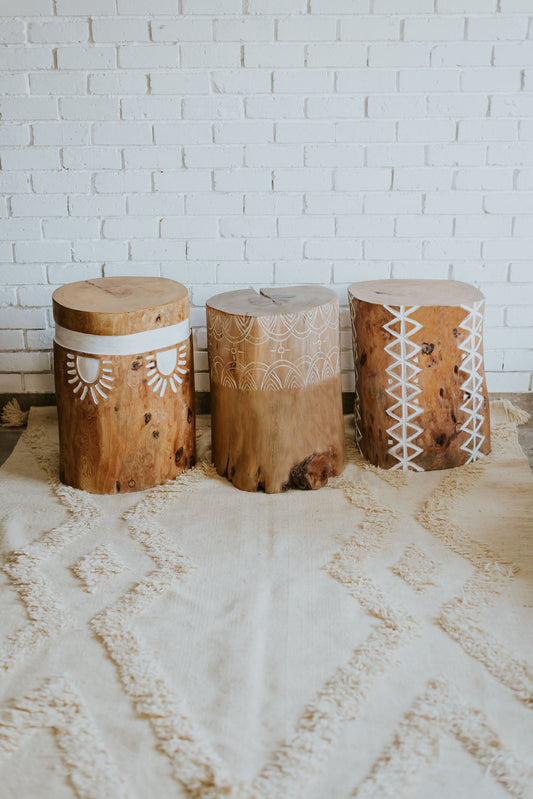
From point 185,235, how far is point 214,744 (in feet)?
6.06

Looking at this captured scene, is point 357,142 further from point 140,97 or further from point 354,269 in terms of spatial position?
point 140,97

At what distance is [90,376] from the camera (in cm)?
230

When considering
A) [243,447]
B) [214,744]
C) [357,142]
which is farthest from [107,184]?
[214,744]

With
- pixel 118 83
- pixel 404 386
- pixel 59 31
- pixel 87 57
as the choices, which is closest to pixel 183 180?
pixel 118 83

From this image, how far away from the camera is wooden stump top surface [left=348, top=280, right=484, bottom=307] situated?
8.04ft

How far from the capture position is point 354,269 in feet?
9.38

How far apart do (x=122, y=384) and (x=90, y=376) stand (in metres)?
0.10

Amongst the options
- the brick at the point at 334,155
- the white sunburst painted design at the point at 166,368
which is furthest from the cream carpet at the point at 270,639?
the brick at the point at 334,155

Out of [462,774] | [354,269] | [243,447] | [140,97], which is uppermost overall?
[140,97]

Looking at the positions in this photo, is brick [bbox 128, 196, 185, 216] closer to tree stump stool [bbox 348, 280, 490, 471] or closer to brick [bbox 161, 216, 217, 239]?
brick [bbox 161, 216, 217, 239]

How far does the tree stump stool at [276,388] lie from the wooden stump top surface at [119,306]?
142 mm

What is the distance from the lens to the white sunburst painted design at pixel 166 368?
7.68 ft

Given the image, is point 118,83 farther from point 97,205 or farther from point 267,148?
point 267,148

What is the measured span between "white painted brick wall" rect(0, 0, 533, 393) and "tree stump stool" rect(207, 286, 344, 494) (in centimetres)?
46
